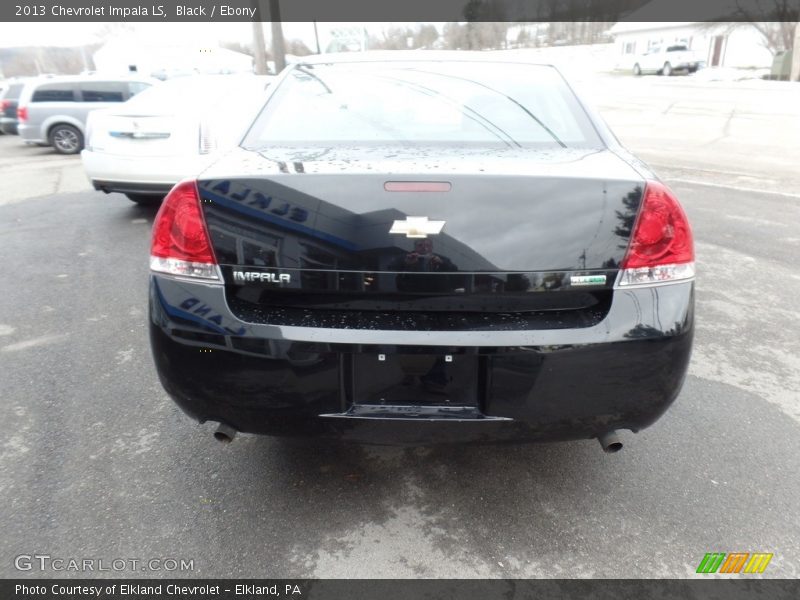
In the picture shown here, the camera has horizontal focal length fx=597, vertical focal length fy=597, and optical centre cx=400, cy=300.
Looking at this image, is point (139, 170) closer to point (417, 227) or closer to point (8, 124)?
point (417, 227)

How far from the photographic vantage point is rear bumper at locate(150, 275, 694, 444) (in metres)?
1.87

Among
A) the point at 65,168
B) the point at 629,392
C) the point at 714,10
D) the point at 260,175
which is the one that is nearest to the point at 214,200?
the point at 260,175

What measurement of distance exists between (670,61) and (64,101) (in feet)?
122

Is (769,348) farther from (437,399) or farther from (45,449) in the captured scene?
(45,449)

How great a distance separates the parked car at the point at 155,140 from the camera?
6160mm

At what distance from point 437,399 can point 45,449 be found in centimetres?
189

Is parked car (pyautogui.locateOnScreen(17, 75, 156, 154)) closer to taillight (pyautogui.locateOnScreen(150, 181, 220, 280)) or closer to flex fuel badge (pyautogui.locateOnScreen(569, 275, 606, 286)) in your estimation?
taillight (pyautogui.locateOnScreen(150, 181, 220, 280))

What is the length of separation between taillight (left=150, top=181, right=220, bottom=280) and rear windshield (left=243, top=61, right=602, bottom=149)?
1.55 ft

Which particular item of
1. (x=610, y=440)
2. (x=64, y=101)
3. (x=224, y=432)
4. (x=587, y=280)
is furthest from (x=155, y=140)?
(x=64, y=101)

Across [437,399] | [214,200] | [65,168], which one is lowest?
[65,168]

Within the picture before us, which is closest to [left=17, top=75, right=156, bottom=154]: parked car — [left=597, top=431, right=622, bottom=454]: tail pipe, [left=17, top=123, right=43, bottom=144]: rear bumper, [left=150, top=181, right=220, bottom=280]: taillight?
[left=17, top=123, right=43, bottom=144]: rear bumper

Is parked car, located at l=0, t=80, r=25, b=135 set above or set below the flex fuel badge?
below

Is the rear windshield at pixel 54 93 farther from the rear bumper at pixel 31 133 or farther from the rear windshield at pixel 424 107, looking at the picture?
the rear windshield at pixel 424 107

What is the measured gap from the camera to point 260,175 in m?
1.94
